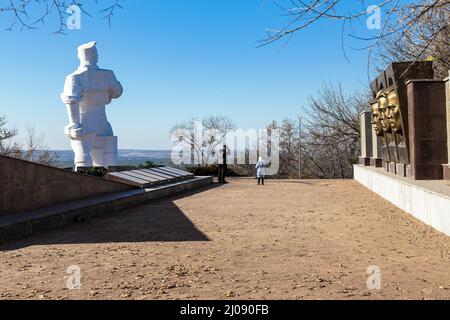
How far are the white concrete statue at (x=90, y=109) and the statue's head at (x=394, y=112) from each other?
35.7 ft

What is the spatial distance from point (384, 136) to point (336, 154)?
59.9 ft

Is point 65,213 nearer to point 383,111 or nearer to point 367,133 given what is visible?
point 383,111

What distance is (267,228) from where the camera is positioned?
7859 millimetres

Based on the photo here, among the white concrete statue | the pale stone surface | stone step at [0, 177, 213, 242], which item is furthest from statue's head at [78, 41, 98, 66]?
the pale stone surface

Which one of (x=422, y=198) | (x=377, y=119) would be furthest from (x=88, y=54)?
(x=422, y=198)

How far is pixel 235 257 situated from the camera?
18.3 ft

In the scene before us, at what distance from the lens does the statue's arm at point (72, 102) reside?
57.2 ft

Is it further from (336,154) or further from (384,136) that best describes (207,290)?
(336,154)

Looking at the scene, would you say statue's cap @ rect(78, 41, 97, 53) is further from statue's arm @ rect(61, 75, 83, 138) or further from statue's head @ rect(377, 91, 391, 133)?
statue's head @ rect(377, 91, 391, 133)

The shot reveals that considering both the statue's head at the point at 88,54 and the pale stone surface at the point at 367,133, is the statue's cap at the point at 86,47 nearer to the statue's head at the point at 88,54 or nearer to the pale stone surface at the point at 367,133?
the statue's head at the point at 88,54

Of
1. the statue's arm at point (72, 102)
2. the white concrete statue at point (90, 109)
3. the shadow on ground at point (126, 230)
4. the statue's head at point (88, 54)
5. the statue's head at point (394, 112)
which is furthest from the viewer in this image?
the statue's head at point (88, 54)

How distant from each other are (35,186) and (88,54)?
34.1 feet

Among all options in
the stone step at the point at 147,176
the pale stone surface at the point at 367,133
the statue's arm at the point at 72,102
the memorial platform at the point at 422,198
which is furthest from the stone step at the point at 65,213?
the pale stone surface at the point at 367,133

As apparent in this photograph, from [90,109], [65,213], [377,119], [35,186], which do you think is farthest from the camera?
[90,109]
